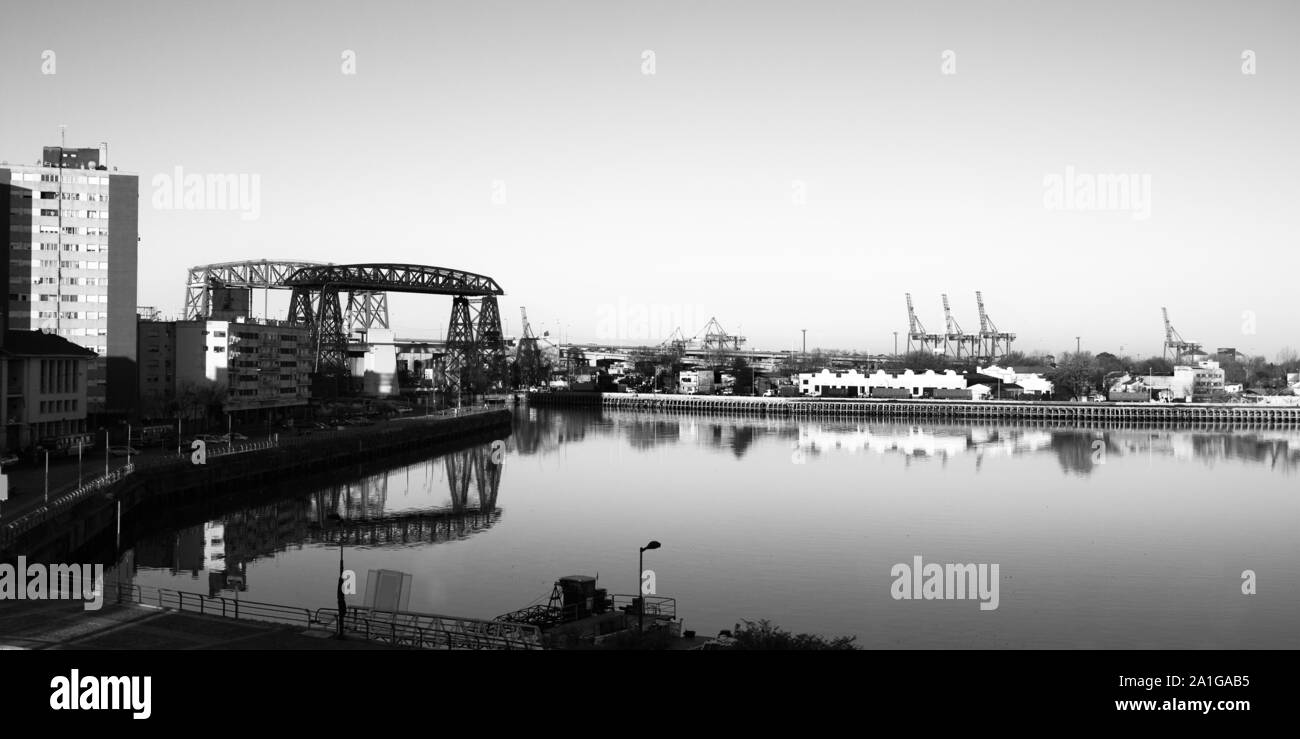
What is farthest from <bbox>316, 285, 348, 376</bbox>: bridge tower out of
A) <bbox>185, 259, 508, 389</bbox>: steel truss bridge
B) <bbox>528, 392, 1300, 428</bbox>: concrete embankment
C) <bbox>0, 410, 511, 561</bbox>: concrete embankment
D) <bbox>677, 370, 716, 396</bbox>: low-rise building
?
<bbox>677, 370, 716, 396</bbox>: low-rise building

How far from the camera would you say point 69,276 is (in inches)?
1123

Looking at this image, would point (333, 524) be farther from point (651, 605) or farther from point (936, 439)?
point (936, 439)

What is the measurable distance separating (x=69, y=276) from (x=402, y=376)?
46.6 meters

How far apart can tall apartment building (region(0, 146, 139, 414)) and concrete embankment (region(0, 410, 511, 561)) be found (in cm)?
547

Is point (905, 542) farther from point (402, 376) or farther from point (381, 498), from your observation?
point (402, 376)

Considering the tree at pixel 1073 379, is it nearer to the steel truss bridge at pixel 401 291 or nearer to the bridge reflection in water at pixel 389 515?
the steel truss bridge at pixel 401 291

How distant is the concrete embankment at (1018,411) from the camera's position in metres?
49.9

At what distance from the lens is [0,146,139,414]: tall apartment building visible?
2820 centimetres

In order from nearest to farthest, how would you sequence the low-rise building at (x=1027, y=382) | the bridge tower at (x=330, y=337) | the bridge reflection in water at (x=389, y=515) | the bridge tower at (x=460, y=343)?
the bridge reflection in water at (x=389, y=515) < the bridge tower at (x=330, y=337) < the bridge tower at (x=460, y=343) < the low-rise building at (x=1027, y=382)

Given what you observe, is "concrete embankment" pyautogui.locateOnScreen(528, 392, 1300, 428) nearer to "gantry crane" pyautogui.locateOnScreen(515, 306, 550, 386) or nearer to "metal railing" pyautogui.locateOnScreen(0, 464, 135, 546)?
"gantry crane" pyautogui.locateOnScreen(515, 306, 550, 386)
